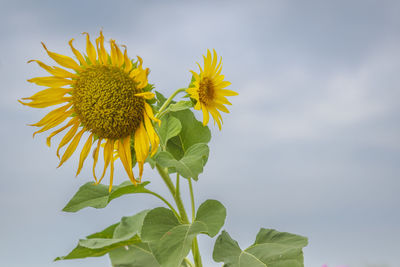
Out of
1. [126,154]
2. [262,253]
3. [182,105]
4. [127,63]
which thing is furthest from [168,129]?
[262,253]

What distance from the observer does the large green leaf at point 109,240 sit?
1.67 m

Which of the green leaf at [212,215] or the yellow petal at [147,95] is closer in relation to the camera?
the yellow petal at [147,95]

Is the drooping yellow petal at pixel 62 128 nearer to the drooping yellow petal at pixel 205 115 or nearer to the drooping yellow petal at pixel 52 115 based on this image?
the drooping yellow petal at pixel 52 115

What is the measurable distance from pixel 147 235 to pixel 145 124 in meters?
0.37

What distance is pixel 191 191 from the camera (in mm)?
1797

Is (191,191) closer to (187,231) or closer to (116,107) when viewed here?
(187,231)

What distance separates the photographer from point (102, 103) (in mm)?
1457

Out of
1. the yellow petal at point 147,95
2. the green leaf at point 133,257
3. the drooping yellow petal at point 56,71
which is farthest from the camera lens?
the green leaf at point 133,257

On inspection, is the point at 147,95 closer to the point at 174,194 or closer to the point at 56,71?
the point at 56,71

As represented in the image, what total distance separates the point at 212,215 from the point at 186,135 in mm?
372

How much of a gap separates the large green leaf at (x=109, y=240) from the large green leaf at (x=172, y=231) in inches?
6.2

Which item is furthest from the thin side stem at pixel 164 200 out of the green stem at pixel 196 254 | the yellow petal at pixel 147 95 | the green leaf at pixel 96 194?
the yellow petal at pixel 147 95

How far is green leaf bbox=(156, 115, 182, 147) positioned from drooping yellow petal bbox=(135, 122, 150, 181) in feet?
0.71

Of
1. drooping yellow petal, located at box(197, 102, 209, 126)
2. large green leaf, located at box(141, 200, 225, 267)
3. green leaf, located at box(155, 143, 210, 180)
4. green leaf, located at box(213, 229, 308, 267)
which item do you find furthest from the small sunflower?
green leaf, located at box(213, 229, 308, 267)
